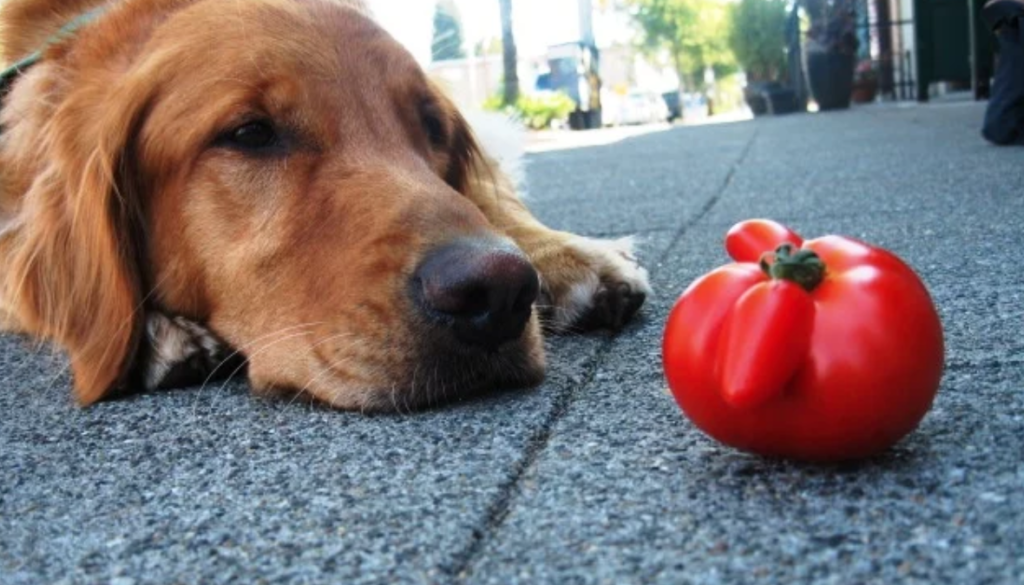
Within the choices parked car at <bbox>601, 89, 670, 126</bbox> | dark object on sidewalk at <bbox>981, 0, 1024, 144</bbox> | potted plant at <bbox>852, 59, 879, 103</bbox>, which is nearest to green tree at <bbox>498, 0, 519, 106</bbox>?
potted plant at <bbox>852, 59, 879, 103</bbox>

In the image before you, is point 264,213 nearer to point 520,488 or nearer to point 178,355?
point 178,355

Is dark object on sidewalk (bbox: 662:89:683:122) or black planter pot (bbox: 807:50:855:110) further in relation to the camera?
dark object on sidewalk (bbox: 662:89:683:122)

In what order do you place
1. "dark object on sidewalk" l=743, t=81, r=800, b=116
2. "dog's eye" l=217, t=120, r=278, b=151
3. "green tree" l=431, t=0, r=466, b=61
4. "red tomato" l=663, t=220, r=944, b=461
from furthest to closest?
"dark object on sidewalk" l=743, t=81, r=800, b=116 < "green tree" l=431, t=0, r=466, b=61 < "dog's eye" l=217, t=120, r=278, b=151 < "red tomato" l=663, t=220, r=944, b=461

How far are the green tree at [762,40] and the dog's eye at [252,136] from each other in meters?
23.2

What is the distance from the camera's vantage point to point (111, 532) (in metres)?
1.61

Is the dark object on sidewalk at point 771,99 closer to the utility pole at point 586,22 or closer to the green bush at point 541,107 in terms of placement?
the green bush at point 541,107

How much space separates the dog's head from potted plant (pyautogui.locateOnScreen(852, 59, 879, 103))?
19.8m

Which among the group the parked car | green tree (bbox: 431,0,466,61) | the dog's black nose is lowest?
the parked car

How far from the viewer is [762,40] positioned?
2462cm

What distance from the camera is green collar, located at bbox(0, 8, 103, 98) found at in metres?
3.07

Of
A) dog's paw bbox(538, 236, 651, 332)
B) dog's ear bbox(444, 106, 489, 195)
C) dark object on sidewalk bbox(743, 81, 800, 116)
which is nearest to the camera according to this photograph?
dog's paw bbox(538, 236, 651, 332)

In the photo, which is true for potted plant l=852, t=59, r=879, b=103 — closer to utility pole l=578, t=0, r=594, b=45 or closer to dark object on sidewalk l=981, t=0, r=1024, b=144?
utility pole l=578, t=0, r=594, b=45

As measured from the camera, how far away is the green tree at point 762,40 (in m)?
24.6

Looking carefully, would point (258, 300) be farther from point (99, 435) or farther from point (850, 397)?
point (850, 397)
